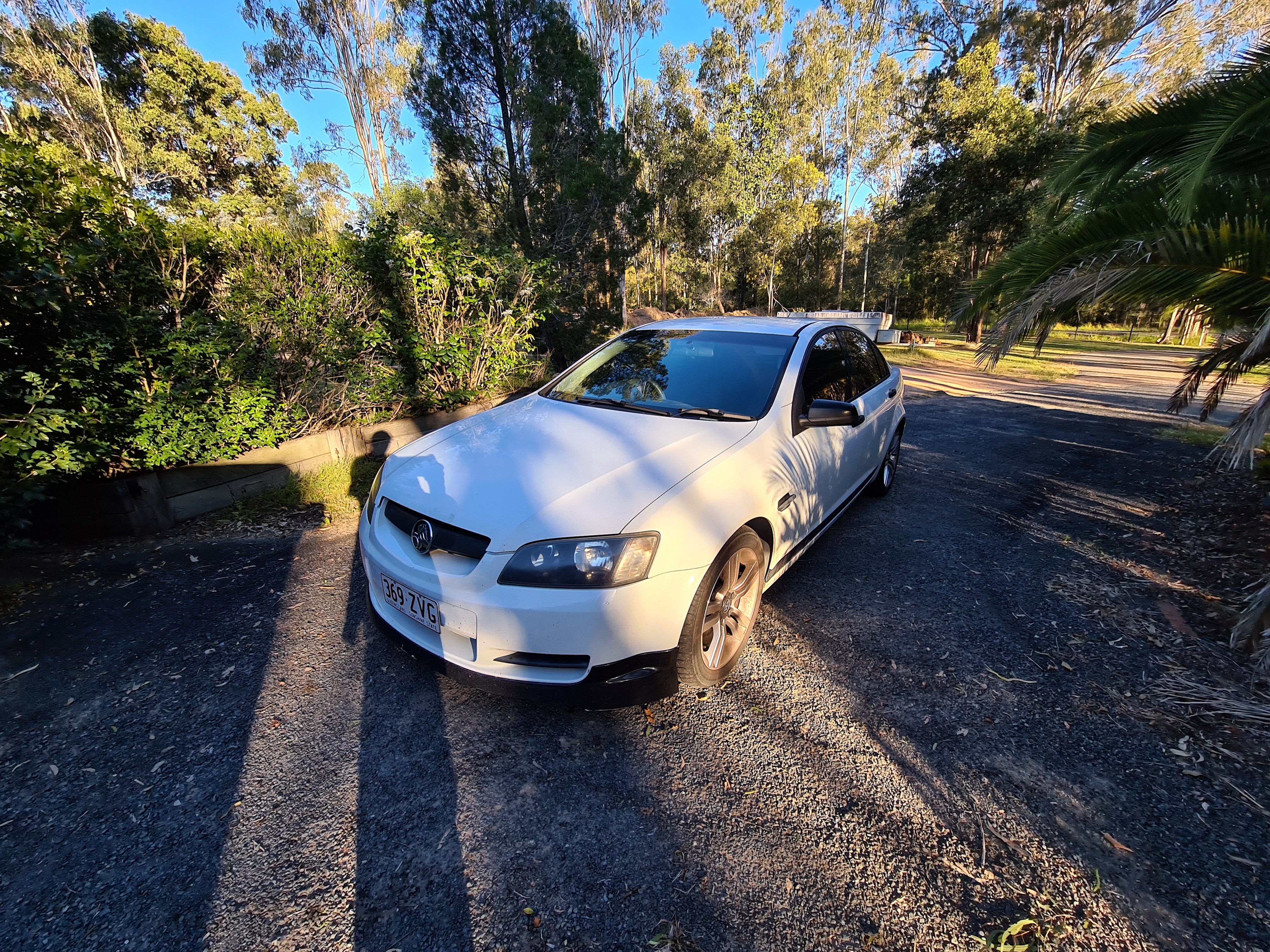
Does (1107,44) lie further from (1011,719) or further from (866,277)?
(1011,719)

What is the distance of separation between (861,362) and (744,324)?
1.10 metres

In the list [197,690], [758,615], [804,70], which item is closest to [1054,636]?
[758,615]

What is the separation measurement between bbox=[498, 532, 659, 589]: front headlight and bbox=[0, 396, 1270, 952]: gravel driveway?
2.31 feet

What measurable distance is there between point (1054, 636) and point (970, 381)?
11195 mm

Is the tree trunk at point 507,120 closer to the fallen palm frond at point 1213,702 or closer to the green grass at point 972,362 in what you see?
the green grass at point 972,362

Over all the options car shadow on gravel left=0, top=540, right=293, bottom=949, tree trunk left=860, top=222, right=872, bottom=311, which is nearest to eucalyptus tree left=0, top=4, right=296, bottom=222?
car shadow on gravel left=0, top=540, right=293, bottom=949

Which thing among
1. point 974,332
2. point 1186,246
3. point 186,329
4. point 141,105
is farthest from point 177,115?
point 974,332

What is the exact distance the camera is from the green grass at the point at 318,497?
4.22 m

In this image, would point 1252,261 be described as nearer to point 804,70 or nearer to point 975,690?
point 975,690

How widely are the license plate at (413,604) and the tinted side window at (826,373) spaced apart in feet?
7.06

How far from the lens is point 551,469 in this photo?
91.5 inches

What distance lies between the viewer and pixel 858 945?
1475 mm

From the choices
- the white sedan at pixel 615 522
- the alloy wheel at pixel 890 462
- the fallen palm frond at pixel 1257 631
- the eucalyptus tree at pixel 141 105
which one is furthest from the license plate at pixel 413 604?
the eucalyptus tree at pixel 141 105

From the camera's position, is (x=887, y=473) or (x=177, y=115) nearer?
(x=887, y=473)
